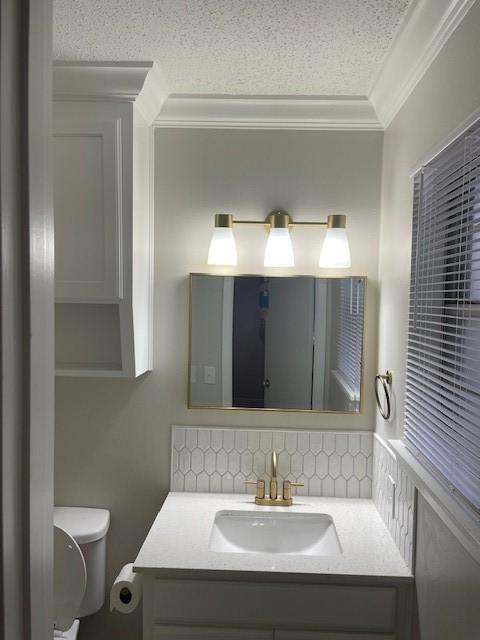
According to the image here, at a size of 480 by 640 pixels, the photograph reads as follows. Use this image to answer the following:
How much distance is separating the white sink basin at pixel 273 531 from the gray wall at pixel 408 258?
17.5 inches

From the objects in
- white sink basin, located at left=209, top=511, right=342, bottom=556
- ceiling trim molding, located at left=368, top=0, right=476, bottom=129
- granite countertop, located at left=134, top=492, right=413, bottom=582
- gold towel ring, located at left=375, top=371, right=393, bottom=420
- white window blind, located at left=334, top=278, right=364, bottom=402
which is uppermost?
ceiling trim molding, located at left=368, top=0, right=476, bottom=129

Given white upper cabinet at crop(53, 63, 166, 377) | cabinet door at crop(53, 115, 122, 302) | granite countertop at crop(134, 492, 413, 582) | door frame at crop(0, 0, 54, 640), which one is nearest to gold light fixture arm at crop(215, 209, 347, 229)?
white upper cabinet at crop(53, 63, 166, 377)

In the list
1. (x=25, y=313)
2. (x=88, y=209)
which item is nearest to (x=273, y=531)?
(x=88, y=209)

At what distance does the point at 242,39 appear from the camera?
1780mm

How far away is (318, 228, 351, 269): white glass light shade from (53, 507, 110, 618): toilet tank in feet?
4.58

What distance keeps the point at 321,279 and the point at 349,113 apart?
675 millimetres

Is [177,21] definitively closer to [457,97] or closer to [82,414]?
[457,97]

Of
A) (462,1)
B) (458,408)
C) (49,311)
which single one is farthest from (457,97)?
(49,311)

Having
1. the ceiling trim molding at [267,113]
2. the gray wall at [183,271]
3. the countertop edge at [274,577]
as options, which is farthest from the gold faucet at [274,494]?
the ceiling trim molding at [267,113]

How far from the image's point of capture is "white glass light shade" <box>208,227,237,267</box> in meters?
2.32

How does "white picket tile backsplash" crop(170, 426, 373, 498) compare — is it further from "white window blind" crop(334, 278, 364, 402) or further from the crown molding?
the crown molding

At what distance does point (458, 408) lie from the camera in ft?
4.53

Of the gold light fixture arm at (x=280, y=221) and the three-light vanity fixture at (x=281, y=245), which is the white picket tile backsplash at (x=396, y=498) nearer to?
the three-light vanity fixture at (x=281, y=245)

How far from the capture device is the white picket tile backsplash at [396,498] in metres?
1.81
